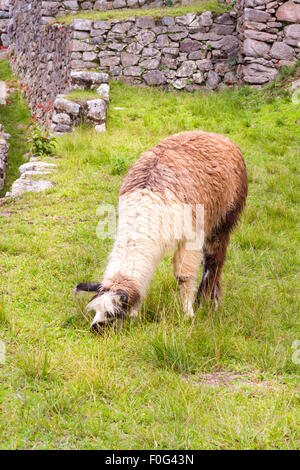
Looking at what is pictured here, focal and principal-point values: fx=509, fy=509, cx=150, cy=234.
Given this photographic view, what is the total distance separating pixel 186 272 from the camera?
13.5 ft

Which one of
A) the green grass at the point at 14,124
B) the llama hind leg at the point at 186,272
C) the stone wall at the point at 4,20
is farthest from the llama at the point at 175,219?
the stone wall at the point at 4,20

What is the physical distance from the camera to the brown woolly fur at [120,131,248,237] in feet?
13.3

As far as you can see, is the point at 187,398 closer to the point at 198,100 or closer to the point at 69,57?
the point at 198,100

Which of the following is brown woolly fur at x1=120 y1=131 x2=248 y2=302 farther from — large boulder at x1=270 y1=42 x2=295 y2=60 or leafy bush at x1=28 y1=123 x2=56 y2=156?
large boulder at x1=270 y1=42 x2=295 y2=60

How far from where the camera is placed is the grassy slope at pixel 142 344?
2.67 metres

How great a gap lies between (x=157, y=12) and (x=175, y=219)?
10.7 metres

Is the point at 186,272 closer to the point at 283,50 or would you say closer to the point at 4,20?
the point at 283,50

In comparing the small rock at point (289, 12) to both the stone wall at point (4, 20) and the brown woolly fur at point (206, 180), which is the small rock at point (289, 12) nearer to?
the brown woolly fur at point (206, 180)

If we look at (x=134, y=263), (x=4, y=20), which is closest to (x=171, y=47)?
(x=134, y=263)

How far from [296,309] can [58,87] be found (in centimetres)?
1049

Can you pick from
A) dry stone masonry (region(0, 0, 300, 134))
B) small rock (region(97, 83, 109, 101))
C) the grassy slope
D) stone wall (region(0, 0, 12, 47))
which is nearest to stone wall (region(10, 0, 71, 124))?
dry stone masonry (region(0, 0, 300, 134))

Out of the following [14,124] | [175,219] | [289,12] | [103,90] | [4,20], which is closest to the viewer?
[175,219]

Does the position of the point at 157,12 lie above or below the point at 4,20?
above

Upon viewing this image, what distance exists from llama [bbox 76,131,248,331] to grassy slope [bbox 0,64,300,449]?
0.82 ft
